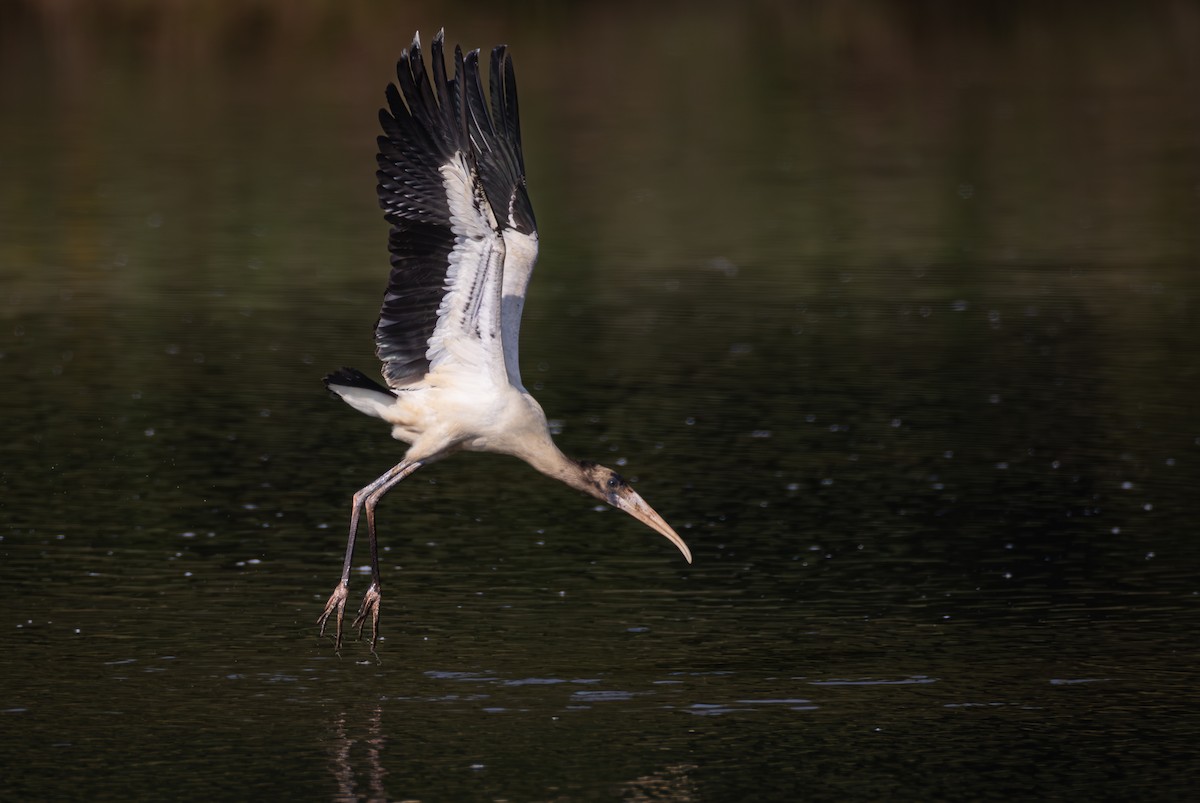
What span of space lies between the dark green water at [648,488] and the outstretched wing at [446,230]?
1.12m

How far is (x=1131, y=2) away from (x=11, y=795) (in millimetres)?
44798

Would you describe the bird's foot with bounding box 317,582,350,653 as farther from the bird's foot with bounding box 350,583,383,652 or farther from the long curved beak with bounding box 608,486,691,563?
the long curved beak with bounding box 608,486,691,563

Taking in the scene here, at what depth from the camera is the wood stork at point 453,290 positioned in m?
10.5

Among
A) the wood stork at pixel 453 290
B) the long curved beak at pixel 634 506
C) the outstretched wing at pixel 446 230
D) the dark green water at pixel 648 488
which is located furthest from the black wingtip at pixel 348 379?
the long curved beak at pixel 634 506

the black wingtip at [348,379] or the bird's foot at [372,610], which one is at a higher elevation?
the black wingtip at [348,379]

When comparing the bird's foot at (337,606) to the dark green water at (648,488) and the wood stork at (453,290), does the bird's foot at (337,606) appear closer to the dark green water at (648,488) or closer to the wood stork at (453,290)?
the wood stork at (453,290)

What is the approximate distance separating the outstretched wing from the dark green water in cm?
112

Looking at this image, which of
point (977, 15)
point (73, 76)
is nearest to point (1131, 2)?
point (977, 15)

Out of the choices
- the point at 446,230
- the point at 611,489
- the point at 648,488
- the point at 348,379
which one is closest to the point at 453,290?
the point at 446,230

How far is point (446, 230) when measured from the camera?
10.5 m

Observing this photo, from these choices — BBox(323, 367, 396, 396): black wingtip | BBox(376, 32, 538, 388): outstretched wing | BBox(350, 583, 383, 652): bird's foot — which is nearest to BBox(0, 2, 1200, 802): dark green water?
BBox(350, 583, 383, 652): bird's foot

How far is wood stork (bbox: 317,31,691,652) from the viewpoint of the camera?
10469 millimetres

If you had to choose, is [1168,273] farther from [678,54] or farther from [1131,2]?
[1131,2]

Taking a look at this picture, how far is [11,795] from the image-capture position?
8195 mm
